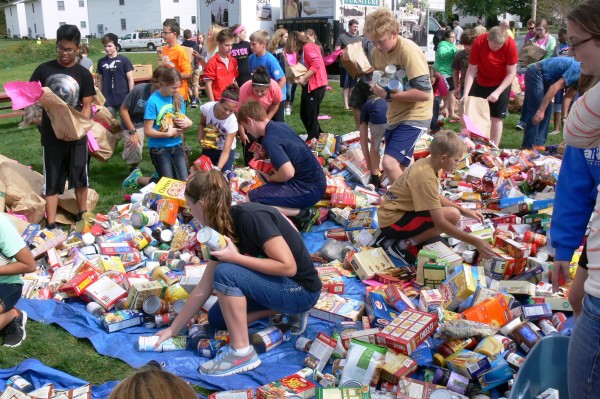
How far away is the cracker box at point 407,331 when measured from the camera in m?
3.30

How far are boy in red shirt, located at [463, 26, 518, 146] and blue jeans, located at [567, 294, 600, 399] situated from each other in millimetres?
6024

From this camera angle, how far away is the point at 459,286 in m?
4.04

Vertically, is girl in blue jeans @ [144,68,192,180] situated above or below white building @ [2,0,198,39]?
below

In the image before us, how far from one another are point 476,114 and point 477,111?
0.13 feet

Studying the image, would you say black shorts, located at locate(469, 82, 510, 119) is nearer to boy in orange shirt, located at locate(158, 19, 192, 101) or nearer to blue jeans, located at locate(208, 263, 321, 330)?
boy in orange shirt, located at locate(158, 19, 192, 101)

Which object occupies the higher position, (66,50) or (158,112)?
(66,50)

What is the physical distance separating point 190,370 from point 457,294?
1773 millimetres

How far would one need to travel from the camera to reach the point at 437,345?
3498mm

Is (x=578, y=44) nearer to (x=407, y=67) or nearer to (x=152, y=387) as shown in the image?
(x=152, y=387)

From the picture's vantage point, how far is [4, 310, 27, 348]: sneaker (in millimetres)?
3810

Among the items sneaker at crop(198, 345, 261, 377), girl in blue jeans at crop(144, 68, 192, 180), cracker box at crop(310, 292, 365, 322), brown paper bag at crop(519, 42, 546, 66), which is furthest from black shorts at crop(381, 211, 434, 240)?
brown paper bag at crop(519, 42, 546, 66)

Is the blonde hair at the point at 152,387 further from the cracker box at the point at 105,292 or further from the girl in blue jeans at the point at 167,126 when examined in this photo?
the girl in blue jeans at the point at 167,126

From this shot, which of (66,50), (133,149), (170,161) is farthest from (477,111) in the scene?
(66,50)

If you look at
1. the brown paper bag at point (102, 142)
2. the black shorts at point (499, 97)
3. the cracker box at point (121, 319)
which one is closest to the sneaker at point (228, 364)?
the cracker box at point (121, 319)
